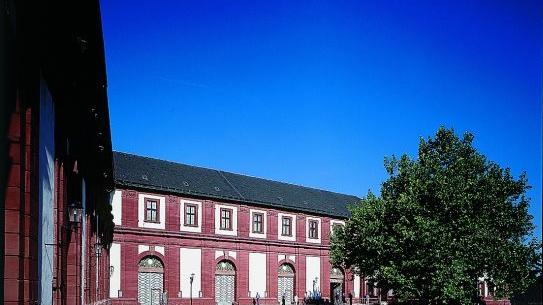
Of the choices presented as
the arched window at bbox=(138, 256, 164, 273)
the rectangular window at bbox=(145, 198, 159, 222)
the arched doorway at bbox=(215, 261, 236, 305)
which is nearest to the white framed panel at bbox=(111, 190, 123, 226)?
the rectangular window at bbox=(145, 198, 159, 222)

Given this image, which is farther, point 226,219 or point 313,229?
point 313,229

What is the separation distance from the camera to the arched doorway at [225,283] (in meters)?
46.4

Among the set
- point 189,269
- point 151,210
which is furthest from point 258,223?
point 151,210

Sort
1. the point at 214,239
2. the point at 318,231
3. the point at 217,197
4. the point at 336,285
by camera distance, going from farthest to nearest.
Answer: the point at 336,285 < the point at 318,231 < the point at 217,197 < the point at 214,239

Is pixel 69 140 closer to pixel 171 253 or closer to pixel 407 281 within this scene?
pixel 407 281

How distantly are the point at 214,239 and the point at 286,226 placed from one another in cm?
867

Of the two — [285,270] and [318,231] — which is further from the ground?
[318,231]

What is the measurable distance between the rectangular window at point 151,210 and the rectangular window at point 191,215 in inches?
105

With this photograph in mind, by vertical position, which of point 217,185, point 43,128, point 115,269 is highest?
point 217,185

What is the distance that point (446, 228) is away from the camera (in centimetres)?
2736

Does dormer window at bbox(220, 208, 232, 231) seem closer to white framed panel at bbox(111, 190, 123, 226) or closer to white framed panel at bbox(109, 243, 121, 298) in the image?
white framed panel at bbox(111, 190, 123, 226)

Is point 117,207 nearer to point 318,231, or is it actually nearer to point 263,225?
point 263,225

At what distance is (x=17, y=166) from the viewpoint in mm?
5984

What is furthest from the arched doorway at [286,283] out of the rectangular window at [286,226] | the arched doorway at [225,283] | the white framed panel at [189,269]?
the white framed panel at [189,269]
